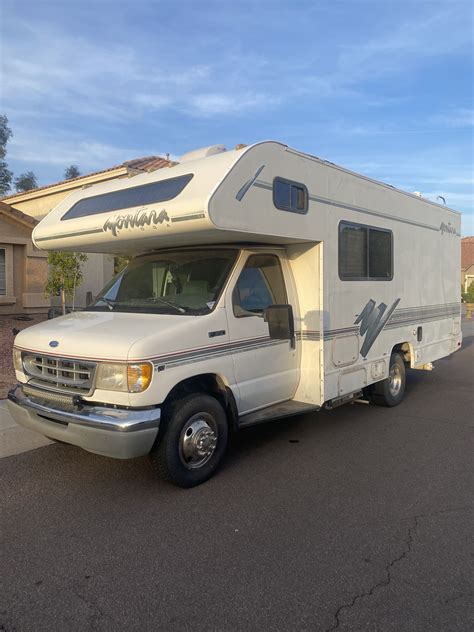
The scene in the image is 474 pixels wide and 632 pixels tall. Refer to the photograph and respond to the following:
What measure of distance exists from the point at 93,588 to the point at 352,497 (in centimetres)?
217

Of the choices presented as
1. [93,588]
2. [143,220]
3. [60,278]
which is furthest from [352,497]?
[60,278]

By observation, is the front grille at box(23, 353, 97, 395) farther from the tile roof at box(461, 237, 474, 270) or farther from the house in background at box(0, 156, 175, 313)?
the tile roof at box(461, 237, 474, 270)

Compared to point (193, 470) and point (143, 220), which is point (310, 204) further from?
point (193, 470)

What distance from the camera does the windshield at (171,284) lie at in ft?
15.5

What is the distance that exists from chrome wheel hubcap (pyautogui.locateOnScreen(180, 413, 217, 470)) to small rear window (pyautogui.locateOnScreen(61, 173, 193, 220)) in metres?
1.93

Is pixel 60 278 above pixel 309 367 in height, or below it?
above

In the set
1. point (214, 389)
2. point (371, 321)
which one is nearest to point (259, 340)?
point (214, 389)

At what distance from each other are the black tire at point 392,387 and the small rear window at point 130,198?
403 centimetres

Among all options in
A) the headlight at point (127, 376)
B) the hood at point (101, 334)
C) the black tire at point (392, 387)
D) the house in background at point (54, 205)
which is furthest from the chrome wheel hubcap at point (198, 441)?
the house in background at point (54, 205)

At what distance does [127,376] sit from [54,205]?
16388 millimetres

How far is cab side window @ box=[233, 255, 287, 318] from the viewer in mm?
4855

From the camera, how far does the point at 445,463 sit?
5051 millimetres

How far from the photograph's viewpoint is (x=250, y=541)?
354 cm

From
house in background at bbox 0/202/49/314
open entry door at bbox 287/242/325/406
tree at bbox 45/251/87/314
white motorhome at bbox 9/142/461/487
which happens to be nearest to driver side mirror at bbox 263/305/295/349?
white motorhome at bbox 9/142/461/487
